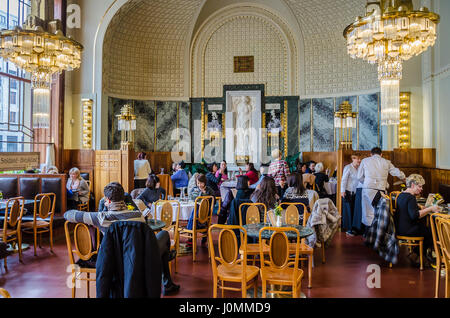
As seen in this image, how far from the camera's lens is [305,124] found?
12648 mm

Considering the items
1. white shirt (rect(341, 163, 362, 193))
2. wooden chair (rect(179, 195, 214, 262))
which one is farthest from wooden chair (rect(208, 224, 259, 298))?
white shirt (rect(341, 163, 362, 193))

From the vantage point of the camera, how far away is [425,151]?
895cm

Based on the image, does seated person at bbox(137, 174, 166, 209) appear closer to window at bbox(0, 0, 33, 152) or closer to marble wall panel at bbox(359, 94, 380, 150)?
window at bbox(0, 0, 33, 152)

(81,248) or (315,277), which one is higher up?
(81,248)

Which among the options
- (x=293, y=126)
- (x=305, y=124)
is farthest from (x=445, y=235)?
(x=293, y=126)

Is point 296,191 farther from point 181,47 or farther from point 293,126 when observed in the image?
point 181,47

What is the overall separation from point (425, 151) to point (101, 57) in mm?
9239

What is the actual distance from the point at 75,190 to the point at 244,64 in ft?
26.6

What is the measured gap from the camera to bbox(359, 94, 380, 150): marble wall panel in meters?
11.0

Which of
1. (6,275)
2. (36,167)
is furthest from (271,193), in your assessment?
(36,167)

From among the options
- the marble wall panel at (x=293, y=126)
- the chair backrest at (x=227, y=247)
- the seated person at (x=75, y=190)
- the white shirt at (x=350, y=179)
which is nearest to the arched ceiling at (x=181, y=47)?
the marble wall panel at (x=293, y=126)

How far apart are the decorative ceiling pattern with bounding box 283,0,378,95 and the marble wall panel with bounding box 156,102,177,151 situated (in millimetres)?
4908

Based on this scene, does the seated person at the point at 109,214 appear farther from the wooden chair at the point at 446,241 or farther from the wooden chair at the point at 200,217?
the wooden chair at the point at 446,241
